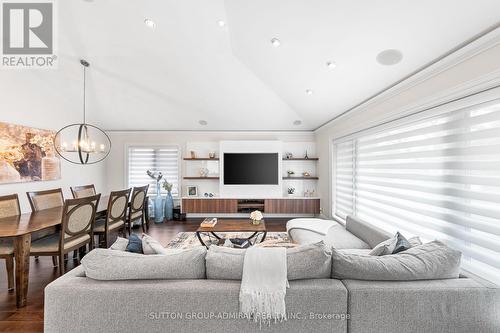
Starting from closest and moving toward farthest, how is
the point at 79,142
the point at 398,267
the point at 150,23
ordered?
1. the point at 398,267
2. the point at 150,23
3. the point at 79,142

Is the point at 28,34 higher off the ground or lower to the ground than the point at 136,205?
higher

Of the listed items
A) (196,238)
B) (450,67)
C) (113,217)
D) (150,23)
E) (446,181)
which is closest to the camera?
(450,67)

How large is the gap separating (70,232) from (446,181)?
3907 millimetres

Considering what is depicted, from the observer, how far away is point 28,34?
343 cm

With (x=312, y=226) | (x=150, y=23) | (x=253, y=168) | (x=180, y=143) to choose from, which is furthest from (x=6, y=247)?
(x=253, y=168)

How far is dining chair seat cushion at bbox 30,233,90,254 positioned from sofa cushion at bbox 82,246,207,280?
1594 millimetres

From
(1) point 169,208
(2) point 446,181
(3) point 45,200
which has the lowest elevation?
(1) point 169,208

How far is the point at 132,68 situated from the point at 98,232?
2741 millimetres

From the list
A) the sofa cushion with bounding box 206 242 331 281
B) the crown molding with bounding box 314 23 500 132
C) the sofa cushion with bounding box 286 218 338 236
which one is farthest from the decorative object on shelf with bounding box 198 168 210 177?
the sofa cushion with bounding box 206 242 331 281

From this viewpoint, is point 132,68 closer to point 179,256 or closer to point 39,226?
point 39,226

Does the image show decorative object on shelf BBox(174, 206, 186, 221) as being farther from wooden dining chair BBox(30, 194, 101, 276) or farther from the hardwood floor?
wooden dining chair BBox(30, 194, 101, 276)

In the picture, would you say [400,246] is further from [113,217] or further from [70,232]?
[113,217]

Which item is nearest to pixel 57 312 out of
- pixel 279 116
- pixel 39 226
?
pixel 39 226

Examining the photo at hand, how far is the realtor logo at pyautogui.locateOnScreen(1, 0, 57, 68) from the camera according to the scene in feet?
10.2
